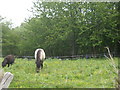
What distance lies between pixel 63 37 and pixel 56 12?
1.18 m

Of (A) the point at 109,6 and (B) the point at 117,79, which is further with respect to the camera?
(A) the point at 109,6

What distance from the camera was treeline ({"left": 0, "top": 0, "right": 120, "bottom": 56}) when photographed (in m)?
9.19

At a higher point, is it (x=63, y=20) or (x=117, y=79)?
(x=63, y=20)

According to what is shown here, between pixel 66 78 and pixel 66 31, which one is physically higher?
pixel 66 31

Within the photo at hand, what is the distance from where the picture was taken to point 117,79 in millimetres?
1174

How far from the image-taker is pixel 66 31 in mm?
9375

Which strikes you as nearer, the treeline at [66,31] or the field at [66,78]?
the field at [66,78]

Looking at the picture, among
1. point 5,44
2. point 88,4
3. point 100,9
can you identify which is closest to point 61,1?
point 88,4

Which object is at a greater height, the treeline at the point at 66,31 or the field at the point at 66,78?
the treeline at the point at 66,31

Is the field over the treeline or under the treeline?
under

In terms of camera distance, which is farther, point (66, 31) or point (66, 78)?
point (66, 31)

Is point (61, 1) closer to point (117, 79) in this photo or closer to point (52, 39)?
point (52, 39)

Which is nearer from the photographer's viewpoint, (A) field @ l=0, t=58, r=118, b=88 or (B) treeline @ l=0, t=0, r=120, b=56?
(A) field @ l=0, t=58, r=118, b=88

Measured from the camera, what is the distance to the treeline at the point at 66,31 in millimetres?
9188
